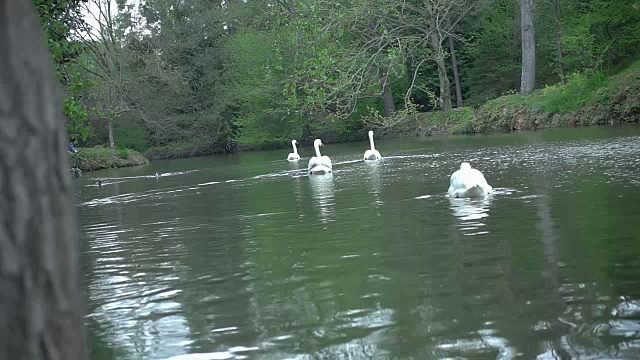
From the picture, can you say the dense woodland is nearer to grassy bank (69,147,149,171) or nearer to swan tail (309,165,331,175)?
grassy bank (69,147,149,171)

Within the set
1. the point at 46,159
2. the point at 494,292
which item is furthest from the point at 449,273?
the point at 46,159

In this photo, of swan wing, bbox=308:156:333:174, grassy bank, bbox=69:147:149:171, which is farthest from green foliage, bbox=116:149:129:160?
swan wing, bbox=308:156:333:174

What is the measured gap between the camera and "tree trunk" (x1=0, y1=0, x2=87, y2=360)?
212 cm

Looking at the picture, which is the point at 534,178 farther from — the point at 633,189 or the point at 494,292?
the point at 494,292

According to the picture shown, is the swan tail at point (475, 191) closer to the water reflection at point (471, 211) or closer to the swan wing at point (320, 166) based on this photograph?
the water reflection at point (471, 211)

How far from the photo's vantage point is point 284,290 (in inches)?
272

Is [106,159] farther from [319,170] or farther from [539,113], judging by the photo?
[319,170]

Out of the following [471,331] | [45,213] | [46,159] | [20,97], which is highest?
[20,97]

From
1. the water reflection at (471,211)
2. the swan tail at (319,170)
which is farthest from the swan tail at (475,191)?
the swan tail at (319,170)

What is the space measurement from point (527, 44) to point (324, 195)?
2498 centimetres

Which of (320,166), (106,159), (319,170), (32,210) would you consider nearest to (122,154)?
(106,159)

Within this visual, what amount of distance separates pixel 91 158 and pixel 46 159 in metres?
39.9

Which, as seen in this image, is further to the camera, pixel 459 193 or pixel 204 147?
pixel 204 147

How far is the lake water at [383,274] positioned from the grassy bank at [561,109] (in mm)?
14529
